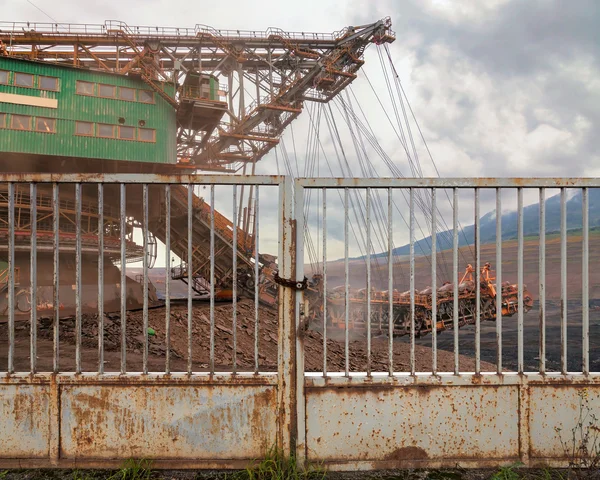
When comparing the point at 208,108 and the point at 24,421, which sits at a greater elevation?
the point at 208,108

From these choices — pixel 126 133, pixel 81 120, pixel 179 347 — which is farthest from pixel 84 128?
pixel 179 347

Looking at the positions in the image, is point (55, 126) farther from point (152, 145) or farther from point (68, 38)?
point (68, 38)

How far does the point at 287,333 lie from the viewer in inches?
131

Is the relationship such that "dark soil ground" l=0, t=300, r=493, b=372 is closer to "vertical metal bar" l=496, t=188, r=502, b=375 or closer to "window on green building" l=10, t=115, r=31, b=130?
"vertical metal bar" l=496, t=188, r=502, b=375

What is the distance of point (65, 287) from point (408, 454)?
73.5ft

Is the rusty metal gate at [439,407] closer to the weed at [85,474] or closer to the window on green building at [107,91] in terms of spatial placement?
the weed at [85,474]

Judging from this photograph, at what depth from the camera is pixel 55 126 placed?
70.0ft

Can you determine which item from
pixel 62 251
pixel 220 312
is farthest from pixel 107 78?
pixel 220 312

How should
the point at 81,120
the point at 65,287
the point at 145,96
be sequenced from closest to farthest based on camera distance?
the point at 65,287
the point at 81,120
the point at 145,96

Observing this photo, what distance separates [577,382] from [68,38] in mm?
30511

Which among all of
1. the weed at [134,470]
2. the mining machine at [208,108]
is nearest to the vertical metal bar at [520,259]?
the weed at [134,470]

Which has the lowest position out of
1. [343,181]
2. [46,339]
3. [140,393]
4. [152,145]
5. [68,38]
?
[46,339]

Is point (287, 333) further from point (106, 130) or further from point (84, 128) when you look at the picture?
point (84, 128)

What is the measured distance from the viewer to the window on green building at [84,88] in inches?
869
